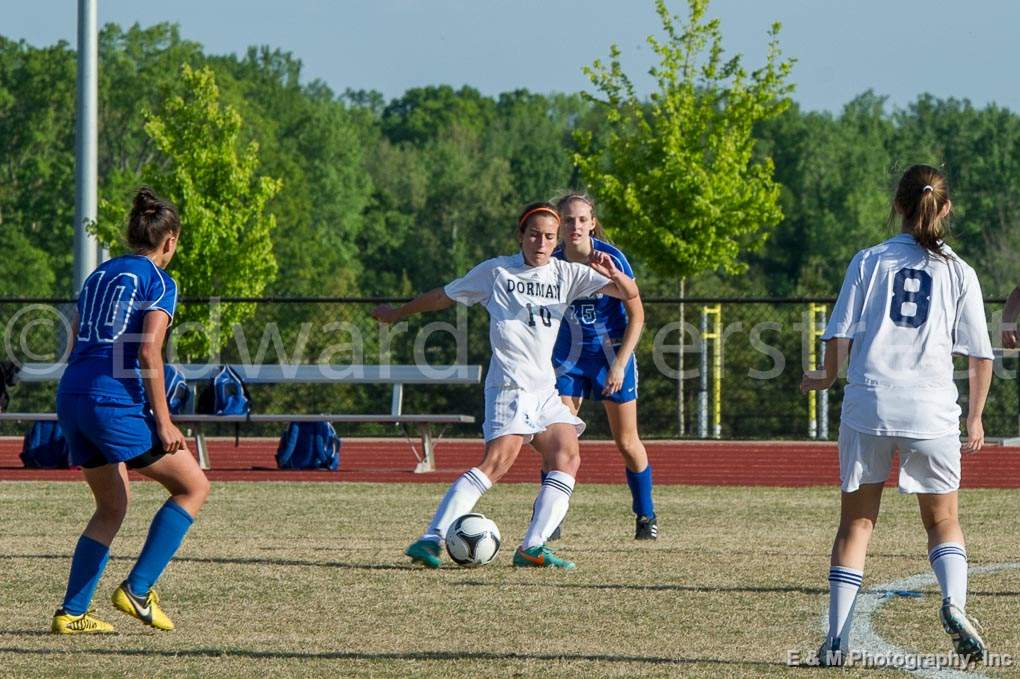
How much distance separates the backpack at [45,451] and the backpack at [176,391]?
1179 millimetres

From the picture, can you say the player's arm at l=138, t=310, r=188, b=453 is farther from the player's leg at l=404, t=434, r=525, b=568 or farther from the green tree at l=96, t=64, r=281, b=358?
the green tree at l=96, t=64, r=281, b=358

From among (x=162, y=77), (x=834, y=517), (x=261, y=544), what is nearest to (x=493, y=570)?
(x=261, y=544)

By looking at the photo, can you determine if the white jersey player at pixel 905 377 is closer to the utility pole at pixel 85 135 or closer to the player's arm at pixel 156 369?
the player's arm at pixel 156 369

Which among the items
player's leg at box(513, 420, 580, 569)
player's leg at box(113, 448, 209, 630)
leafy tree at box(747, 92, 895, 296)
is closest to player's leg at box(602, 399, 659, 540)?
player's leg at box(513, 420, 580, 569)

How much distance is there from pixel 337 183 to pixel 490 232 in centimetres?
975

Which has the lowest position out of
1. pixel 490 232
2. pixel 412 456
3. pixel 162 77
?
pixel 412 456

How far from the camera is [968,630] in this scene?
527 cm

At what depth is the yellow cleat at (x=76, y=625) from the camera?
6082mm

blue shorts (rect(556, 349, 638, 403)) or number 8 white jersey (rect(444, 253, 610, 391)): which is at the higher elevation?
number 8 white jersey (rect(444, 253, 610, 391))

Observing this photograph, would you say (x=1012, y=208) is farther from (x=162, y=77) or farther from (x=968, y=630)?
(x=968, y=630)

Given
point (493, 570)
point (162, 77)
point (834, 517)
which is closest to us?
point (493, 570)

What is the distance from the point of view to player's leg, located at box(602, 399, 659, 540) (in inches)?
370

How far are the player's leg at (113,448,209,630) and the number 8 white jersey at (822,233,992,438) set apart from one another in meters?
2.56

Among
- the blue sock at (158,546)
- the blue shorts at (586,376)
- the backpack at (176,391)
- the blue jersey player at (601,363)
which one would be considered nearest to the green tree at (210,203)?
the backpack at (176,391)
